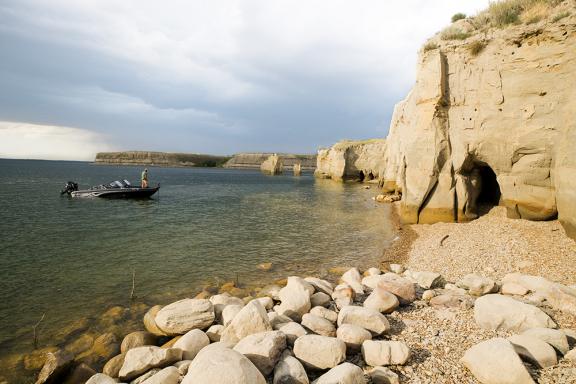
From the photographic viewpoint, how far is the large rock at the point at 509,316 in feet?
19.1

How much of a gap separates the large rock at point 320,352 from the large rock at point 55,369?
4.43 m

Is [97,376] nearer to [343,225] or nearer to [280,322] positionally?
[280,322]

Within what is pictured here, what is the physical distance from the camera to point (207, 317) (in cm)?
683

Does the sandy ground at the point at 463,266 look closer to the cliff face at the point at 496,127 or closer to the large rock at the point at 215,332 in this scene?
the cliff face at the point at 496,127

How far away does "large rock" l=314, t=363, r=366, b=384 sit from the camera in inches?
165

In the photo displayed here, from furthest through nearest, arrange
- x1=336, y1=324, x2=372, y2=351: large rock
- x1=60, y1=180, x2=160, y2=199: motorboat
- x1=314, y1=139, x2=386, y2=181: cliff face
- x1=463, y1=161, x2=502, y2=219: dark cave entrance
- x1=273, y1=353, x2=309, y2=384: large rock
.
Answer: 1. x1=314, y1=139, x2=386, y2=181: cliff face
2. x1=60, y1=180, x2=160, y2=199: motorboat
3. x1=463, y1=161, x2=502, y2=219: dark cave entrance
4. x1=336, y1=324, x2=372, y2=351: large rock
5. x1=273, y1=353, x2=309, y2=384: large rock

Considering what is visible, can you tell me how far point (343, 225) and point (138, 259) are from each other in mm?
12010

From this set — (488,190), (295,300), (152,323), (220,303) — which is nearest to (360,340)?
(295,300)

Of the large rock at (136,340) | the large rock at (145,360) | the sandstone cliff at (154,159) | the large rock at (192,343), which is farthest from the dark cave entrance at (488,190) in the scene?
the sandstone cliff at (154,159)

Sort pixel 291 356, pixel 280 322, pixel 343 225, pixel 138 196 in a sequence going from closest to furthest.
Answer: pixel 291 356, pixel 280 322, pixel 343 225, pixel 138 196

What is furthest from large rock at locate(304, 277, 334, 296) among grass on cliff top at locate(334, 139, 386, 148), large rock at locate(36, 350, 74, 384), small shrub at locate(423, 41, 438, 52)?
grass on cliff top at locate(334, 139, 386, 148)

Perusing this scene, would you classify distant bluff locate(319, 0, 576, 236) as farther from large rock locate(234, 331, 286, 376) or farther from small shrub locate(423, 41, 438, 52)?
large rock locate(234, 331, 286, 376)

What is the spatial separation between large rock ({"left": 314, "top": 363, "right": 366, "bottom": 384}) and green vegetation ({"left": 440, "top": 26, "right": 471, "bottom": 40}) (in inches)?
681

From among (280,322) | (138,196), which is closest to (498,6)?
(280,322)
